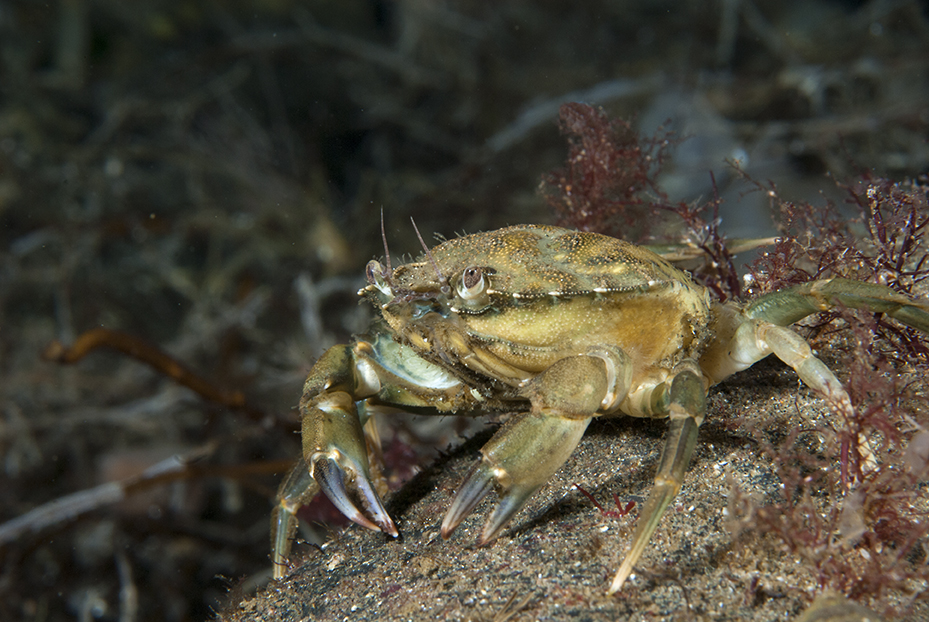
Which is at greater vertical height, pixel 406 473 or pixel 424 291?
pixel 424 291

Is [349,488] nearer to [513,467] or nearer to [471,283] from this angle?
[513,467]

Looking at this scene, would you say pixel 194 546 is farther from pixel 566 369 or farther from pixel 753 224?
pixel 753 224

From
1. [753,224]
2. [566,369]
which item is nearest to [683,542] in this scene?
[566,369]

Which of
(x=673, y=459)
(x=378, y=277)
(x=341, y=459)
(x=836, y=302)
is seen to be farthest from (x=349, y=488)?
(x=836, y=302)

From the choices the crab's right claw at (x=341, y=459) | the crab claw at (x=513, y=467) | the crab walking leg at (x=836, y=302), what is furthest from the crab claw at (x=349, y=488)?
the crab walking leg at (x=836, y=302)

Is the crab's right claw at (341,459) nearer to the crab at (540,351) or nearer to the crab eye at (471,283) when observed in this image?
the crab at (540,351)

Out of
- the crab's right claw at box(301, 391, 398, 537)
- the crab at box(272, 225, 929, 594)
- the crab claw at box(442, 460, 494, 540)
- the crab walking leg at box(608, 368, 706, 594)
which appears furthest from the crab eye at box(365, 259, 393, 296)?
the crab walking leg at box(608, 368, 706, 594)

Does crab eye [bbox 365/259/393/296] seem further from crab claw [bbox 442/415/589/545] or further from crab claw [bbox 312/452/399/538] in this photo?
crab claw [bbox 442/415/589/545]
